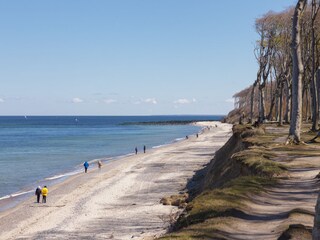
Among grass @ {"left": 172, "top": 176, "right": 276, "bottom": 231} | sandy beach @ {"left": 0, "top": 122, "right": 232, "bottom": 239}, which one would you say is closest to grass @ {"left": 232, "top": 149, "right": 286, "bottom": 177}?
grass @ {"left": 172, "top": 176, "right": 276, "bottom": 231}

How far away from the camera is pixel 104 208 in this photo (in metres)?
26.8

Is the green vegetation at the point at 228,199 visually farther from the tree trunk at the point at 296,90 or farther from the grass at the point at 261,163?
the tree trunk at the point at 296,90

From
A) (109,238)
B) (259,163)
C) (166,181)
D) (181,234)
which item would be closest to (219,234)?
(181,234)

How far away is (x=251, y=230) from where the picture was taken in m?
10.2

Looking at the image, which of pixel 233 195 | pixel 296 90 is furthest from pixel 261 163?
pixel 296 90

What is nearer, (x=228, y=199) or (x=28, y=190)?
(x=228, y=199)

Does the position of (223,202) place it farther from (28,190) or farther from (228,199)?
(28,190)

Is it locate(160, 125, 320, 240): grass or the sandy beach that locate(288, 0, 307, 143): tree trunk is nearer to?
locate(160, 125, 320, 240): grass

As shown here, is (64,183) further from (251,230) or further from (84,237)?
(251,230)

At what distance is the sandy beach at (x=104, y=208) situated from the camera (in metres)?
20.8

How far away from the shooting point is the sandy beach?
20.8 meters

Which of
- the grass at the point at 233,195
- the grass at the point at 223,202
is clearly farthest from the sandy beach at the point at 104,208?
the grass at the point at 223,202

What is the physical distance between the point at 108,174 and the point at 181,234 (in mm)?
35226

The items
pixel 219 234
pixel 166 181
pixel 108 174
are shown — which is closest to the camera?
pixel 219 234
